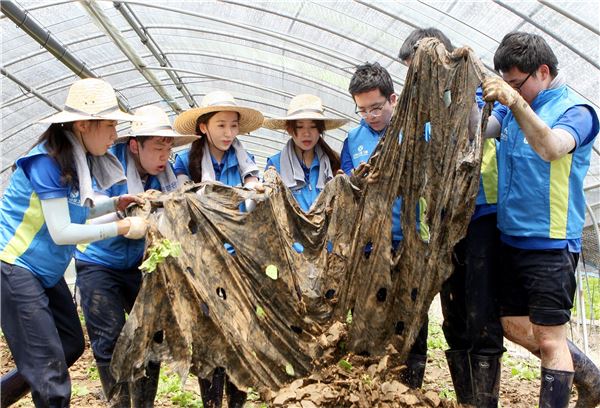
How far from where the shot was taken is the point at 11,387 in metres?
3.72

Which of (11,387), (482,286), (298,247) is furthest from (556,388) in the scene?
(11,387)

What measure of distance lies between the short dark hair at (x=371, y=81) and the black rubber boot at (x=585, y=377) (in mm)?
1915

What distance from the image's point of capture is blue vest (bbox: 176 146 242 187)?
4.15m

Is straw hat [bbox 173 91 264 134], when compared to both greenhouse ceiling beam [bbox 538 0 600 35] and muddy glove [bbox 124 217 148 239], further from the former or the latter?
greenhouse ceiling beam [bbox 538 0 600 35]

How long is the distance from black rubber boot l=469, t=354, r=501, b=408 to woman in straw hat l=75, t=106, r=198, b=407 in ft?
5.63

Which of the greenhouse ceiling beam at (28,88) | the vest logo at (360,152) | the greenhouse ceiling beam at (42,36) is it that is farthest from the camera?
the greenhouse ceiling beam at (28,88)

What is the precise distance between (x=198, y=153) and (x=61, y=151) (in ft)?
3.58

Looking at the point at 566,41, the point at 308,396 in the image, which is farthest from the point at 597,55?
the point at 308,396

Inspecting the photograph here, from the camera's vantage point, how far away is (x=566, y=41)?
6.11 meters

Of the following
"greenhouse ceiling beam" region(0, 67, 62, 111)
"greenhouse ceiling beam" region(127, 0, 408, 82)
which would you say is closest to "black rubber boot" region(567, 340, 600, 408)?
"greenhouse ceiling beam" region(127, 0, 408, 82)

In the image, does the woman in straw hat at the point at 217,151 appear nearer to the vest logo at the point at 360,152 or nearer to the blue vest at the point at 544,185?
the vest logo at the point at 360,152

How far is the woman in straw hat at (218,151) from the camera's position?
413 centimetres

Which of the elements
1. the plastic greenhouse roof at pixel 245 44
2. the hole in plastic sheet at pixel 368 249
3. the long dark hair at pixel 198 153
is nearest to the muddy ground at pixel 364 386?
the hole in plastic sheet at pixel 368 249

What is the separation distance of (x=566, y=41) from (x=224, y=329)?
461 centimetres
